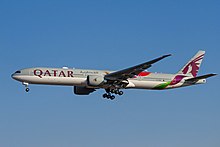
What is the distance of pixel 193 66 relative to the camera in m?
85.6

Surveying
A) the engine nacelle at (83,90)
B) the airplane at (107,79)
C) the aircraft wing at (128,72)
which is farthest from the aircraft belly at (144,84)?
the engine nacelle at (83,90)

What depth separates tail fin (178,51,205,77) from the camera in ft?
276

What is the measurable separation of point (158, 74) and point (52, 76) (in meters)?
15.9

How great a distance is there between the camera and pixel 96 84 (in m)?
73.1

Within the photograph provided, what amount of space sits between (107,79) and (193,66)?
17548mm

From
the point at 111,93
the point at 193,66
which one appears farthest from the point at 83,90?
the point at 193,66

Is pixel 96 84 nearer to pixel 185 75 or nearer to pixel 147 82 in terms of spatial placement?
pixel 147 82

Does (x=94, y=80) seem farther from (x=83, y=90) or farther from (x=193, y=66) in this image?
(x=193, y=66)

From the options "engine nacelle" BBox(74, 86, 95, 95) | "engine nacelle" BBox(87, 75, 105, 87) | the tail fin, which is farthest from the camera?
the tail fin

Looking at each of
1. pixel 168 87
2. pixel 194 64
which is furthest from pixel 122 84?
pixel 194 64

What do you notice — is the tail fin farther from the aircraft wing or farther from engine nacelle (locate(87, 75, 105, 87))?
engine nacelle (locate(87, 75, 105, 87))

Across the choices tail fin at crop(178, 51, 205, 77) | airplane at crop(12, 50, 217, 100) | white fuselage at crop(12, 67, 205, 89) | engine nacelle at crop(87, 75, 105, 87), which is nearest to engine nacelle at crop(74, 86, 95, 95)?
airplane at crop(12, 50, 217, 100)

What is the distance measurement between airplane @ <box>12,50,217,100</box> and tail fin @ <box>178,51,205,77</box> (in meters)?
1.93

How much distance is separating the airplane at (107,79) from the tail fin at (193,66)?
1.93 meters
